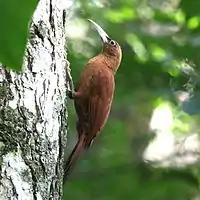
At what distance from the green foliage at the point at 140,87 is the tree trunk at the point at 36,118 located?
0.86 meters

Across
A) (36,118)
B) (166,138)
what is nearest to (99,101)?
(36,118)

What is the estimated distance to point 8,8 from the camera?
12.2 inches

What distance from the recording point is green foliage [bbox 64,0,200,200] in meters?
2.62

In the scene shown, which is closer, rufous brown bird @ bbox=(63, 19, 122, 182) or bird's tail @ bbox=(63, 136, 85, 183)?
bird's tail @ bbox=(63, 136, 85, 183)

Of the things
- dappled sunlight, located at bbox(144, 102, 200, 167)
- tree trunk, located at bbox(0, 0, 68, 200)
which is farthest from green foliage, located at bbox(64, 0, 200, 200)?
dappled sunlight, located at bbox(144, 102, 200, 167)

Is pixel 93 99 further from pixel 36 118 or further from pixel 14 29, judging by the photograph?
pixel 14 29

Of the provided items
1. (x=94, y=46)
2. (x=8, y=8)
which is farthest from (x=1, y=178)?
(x=94, y=46)

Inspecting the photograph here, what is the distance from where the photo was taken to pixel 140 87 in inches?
118

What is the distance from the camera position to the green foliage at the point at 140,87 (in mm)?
2625

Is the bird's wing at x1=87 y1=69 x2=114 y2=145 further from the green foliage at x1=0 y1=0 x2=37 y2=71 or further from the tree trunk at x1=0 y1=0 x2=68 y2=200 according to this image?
the green foliage at x1=0 y1=0 x2=37 y2=71

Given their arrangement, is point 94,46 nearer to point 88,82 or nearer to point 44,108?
point 88,82

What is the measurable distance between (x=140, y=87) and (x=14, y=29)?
2.70 meters

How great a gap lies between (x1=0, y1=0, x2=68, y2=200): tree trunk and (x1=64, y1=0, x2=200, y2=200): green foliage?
86 cm

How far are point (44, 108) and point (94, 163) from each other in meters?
1.66
